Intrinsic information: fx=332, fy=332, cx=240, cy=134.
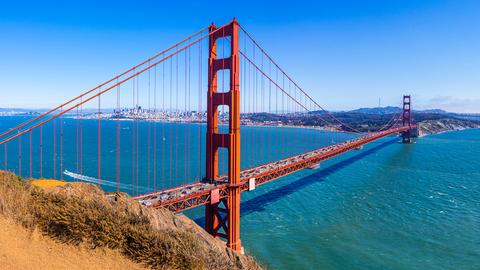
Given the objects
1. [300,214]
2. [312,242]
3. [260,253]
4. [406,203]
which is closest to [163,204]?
[260,253]

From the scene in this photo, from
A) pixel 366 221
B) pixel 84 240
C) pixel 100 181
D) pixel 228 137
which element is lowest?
pixel 366 221

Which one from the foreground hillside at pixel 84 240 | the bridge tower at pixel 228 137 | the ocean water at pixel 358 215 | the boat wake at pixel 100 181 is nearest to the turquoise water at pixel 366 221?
the ocean water at pixel 358 215

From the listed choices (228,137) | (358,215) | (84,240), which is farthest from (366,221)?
(84,240)

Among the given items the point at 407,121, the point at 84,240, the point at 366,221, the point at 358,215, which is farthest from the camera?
the point at 407,121

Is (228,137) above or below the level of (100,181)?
above

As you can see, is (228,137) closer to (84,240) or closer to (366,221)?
(84,240)

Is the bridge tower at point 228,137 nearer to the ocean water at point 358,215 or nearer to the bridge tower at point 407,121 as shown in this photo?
the ocean water at point 358,215

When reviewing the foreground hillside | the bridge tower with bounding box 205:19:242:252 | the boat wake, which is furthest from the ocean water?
the foreground hillside
